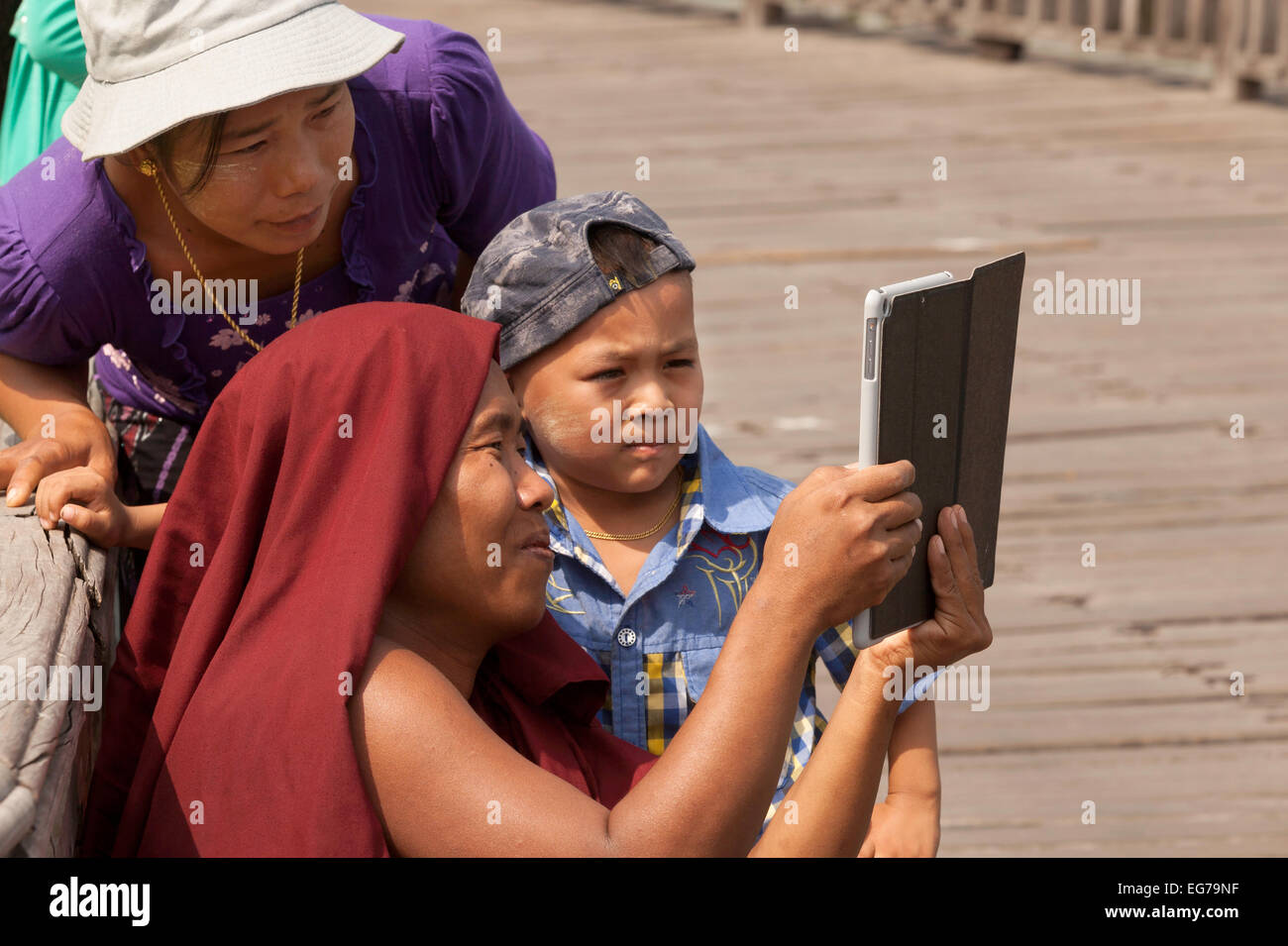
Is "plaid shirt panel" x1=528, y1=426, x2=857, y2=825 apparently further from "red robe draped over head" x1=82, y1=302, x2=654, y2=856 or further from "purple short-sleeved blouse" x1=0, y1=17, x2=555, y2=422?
"purple short-sleeved blouse" x1=0, y1=17, x2=555, y2=422

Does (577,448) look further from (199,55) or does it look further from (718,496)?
(199,55)

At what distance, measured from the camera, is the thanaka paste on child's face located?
2273 mm

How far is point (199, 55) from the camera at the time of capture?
7.27 feet

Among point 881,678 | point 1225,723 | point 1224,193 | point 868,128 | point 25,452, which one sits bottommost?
point 1225,723

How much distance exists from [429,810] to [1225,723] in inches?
97.1

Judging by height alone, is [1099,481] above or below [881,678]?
above

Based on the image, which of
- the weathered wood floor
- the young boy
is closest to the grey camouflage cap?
the young boy

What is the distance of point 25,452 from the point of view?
228 centimetres

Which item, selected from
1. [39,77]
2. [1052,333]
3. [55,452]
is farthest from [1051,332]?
[55,452]

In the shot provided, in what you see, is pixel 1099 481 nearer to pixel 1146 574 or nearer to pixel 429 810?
pixel 1146 574

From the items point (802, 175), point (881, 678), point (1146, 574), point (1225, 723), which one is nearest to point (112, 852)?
point (881, 678)

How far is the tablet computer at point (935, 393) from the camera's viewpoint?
72.3 inches

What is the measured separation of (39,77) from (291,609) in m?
2.09

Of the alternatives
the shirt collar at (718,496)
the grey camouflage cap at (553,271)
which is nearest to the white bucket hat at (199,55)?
the grey camouflage cap at (553,271)
